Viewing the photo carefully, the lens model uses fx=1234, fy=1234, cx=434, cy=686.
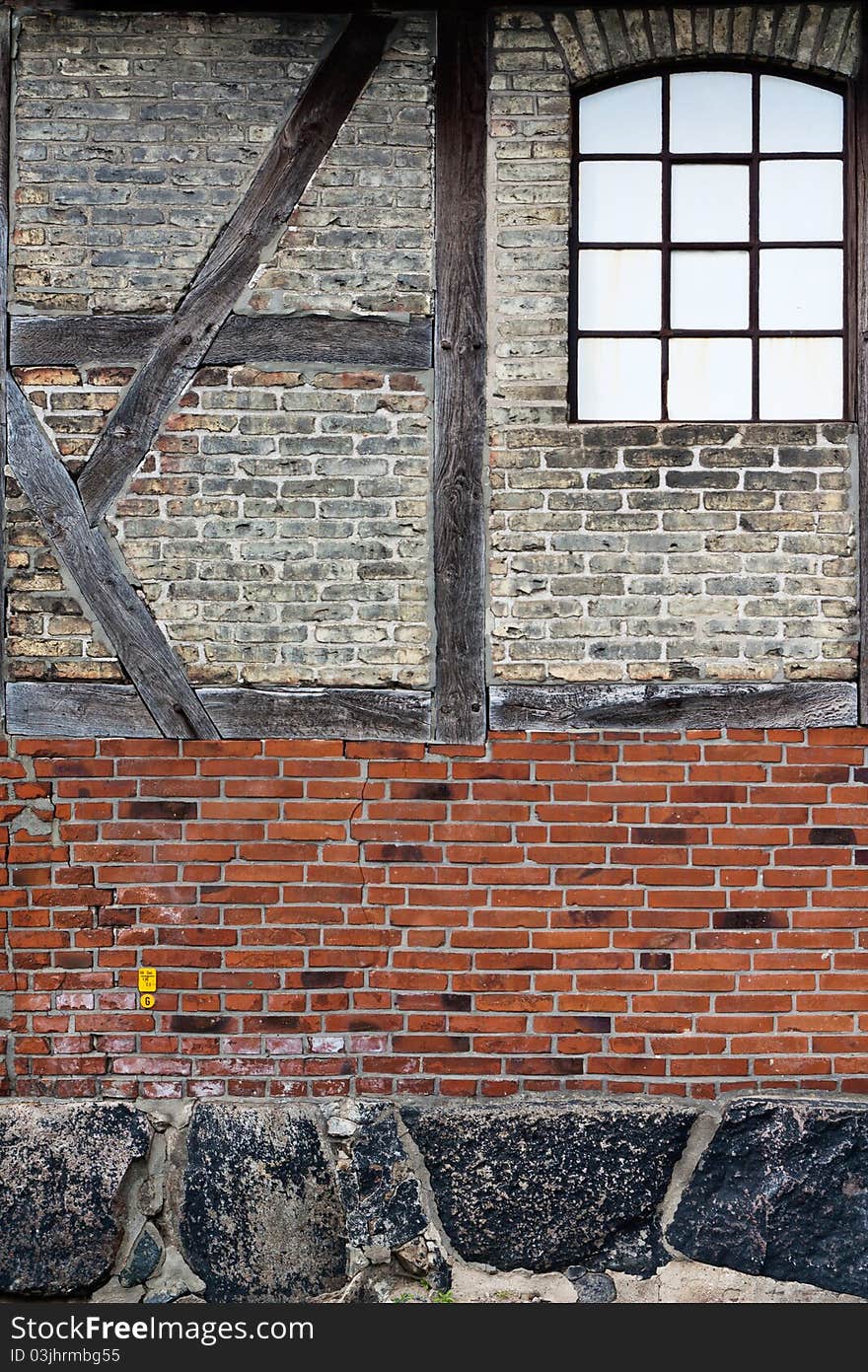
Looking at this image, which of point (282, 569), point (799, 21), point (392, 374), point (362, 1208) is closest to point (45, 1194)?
point (362, 1208)

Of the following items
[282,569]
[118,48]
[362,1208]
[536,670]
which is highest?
[118,48]

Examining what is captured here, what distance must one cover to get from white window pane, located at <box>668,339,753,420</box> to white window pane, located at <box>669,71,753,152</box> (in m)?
0.69

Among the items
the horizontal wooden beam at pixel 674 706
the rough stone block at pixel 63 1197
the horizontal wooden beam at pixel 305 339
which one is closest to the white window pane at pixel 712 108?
the horizontal wooden beam at pixel 305 339

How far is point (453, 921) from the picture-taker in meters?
4.18

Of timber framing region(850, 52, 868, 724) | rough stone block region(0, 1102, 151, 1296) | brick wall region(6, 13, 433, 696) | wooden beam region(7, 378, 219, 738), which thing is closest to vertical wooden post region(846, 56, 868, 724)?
timber framing region(850, 52, 868, 724)

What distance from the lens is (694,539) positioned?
4203mm

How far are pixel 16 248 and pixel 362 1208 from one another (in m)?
3.47

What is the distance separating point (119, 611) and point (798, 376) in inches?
98.1

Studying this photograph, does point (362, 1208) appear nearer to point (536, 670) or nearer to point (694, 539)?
point (536, 670)

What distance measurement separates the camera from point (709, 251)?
434cm

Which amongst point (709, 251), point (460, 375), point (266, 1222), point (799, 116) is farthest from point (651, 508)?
point (266, 1222)

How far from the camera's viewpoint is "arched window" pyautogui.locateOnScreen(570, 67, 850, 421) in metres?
4.30

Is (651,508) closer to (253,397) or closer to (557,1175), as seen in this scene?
(253,397)

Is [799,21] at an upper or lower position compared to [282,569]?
upper
